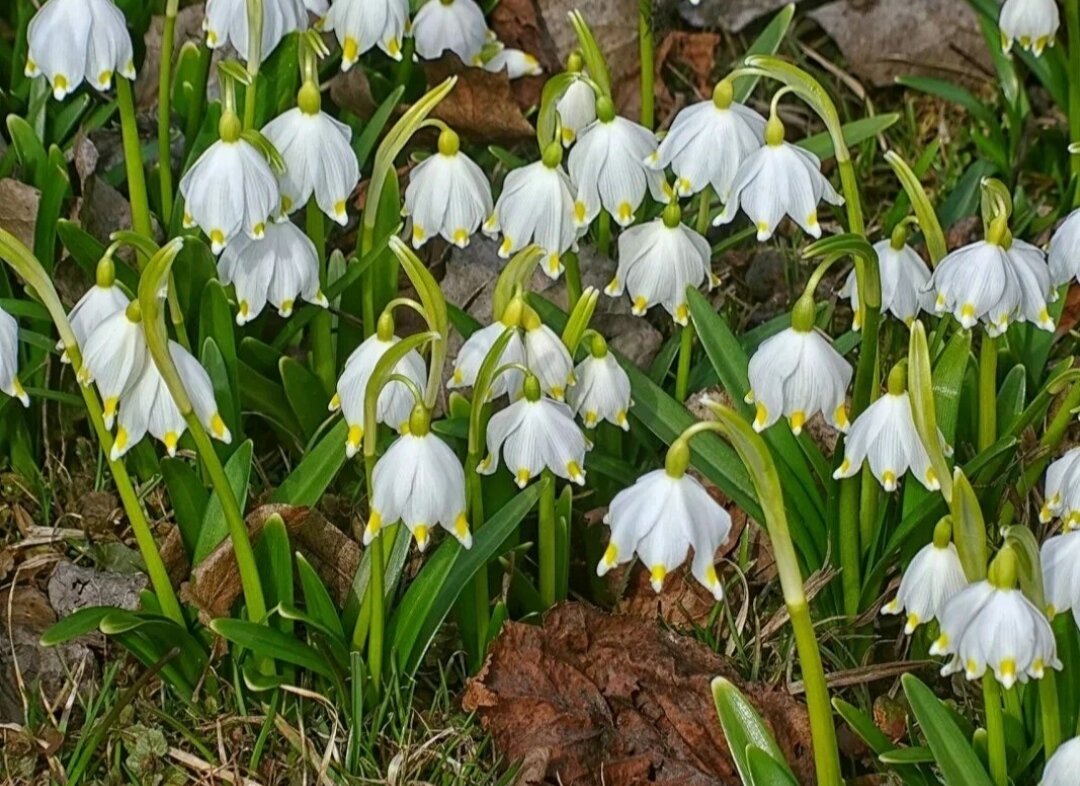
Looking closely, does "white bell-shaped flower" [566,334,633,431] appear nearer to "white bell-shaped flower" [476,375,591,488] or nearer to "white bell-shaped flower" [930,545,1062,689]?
"white bell-shaped flower" [476,375,591,488]

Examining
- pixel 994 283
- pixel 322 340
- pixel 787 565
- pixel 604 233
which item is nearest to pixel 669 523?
pixel 787 565

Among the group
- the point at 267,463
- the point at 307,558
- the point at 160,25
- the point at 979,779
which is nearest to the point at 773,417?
the point at 979,779

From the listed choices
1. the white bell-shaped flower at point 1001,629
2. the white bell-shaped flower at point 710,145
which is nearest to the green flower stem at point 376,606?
the white bell-shaped flower at point 710,145

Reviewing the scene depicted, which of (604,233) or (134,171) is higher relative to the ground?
(134,171)

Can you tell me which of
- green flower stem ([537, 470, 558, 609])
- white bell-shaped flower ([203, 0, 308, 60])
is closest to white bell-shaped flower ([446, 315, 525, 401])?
green flower stem ([537, 470, 558, 609])

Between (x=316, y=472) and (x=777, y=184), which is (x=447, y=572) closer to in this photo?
(x=316, y=472)

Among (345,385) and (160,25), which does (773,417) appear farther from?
(160,25)
